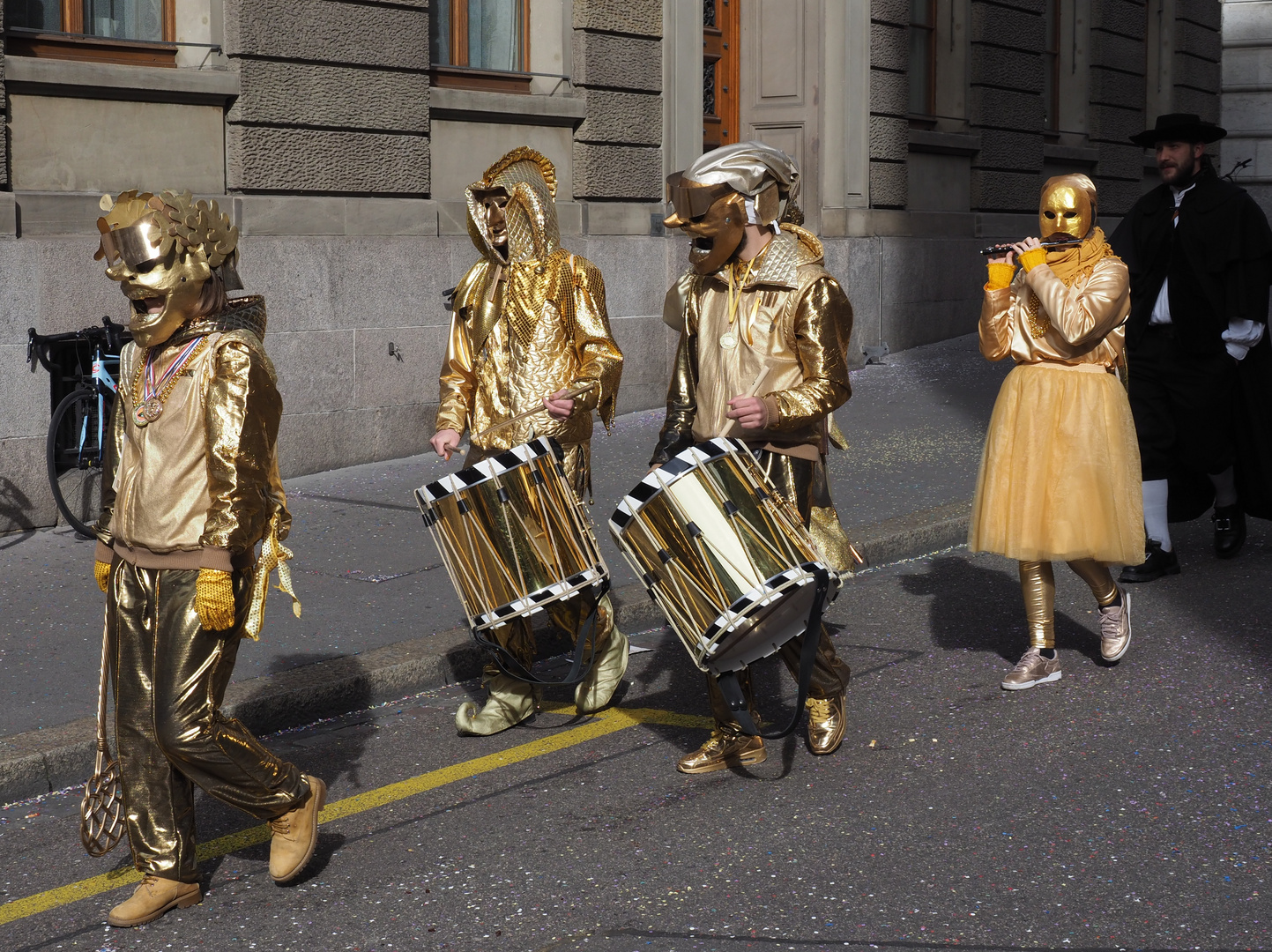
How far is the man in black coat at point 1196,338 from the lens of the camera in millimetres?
7906

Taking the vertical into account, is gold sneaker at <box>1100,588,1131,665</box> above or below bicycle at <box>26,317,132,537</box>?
below

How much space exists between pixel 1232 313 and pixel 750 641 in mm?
4361

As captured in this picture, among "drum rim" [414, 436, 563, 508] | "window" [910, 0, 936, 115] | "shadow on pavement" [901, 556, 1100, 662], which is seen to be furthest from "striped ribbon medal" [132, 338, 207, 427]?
"window" [910, 0, 936, 115]

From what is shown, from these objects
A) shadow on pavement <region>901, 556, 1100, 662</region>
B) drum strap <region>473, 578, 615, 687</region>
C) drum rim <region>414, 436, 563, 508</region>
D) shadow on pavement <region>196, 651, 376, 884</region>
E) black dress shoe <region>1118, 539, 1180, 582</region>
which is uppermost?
drum rim <region>414, 436, 563, 508</region>

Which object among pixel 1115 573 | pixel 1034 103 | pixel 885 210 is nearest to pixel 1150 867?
pixel 1115 573

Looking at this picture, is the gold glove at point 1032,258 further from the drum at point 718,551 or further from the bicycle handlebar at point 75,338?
the bicycle handlebar at point 75,338

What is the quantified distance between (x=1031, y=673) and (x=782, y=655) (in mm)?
1453

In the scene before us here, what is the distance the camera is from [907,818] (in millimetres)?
4645

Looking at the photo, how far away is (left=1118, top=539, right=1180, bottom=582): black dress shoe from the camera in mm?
7852

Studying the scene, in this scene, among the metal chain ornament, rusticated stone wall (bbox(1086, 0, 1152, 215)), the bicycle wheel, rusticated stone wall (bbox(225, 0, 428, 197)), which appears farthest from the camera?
rusticated stone wall (bbox(1086, 0, 1152, 215))

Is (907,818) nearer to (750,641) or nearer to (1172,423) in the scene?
(750,641)

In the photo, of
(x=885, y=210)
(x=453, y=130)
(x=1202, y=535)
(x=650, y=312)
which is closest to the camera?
(x=1202, y=535)

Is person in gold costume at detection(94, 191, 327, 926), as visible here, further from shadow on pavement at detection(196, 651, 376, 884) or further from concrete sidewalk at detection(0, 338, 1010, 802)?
concrete sidewalk at detection(0, 338, 1010, 802)

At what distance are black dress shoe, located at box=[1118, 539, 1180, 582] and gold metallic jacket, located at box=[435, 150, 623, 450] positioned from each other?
3338 millimetres
